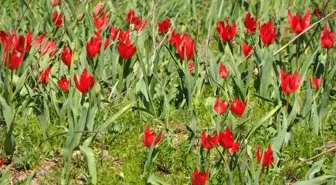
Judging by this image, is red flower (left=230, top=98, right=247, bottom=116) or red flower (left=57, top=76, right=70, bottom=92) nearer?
red flower (left=230, top=98, right=247, bottom=116)

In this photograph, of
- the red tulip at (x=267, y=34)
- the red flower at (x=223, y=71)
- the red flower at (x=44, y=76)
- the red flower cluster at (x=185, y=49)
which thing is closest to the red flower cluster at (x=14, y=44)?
the red flower at (x=44, y=76)

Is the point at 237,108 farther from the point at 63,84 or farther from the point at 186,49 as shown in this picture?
the point at 63,84

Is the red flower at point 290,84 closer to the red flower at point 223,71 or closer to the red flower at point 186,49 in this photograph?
the red flower at point 223,71

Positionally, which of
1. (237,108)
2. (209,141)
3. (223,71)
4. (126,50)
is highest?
(126,50)

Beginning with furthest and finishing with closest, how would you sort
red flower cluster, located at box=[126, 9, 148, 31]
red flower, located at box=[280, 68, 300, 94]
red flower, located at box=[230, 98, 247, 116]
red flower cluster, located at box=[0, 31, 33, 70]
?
red flower cluster, located at box=[126, 9, 148, 31], red flower cluster, located at box=[0, 31, 33, 70], red flower, located at box=[280, 68, 300, 94], red flower, located at box=[230, 98, 247, 116]

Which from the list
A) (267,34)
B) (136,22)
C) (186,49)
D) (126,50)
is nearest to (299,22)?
(267,34)

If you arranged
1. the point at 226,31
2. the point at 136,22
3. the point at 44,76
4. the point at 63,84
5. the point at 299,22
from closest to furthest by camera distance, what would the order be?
1. the point at 63,84
2. the point at 44,76
3. the point at 299,22
4. the point at 226,31
5. the point at 136,22

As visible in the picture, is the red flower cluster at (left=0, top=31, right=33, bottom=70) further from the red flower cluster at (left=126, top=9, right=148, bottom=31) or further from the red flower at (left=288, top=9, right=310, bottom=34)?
the red flower at (left=288, top=9, right=310, bottom=34)

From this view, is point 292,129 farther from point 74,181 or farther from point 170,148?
point 74,181

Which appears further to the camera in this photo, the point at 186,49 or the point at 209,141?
the point at 186,49

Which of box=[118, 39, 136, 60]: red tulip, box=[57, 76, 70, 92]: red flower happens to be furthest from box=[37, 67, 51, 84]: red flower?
box=[118, 39, 136, 60]: red tulip

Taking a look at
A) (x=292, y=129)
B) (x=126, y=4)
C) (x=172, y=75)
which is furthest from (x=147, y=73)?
(x=126, y=4)

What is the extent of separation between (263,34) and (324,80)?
454 millimetres

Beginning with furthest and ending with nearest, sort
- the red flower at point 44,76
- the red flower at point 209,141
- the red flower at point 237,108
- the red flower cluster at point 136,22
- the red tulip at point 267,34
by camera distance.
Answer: the red flower cluster at point 136,22 → the red tulip at point 267,34 → the red flower at point 44,76 → the red flower at point 237,108 → the red flower at point 209,141
